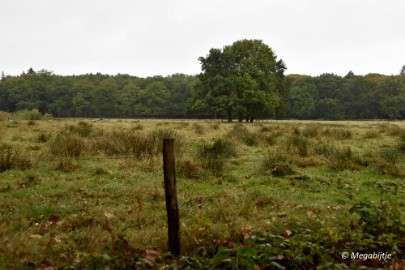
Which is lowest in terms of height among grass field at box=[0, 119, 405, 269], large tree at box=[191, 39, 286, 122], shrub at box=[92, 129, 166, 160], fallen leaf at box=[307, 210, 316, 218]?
fallen leaf at box=[307, 210, 316, 218]

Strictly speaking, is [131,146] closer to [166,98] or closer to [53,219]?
[53,219]

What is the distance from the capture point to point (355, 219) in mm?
6508

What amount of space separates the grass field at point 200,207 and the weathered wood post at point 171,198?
0.79ft

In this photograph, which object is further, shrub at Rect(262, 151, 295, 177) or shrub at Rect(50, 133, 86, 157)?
shrub at Rect(50, 133, 86, 157)

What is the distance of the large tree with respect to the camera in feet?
163

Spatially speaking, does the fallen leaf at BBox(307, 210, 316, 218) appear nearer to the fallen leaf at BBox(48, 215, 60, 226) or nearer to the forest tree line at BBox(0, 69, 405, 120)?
the fallen leaf at BBox(48, 215, 60, 226)

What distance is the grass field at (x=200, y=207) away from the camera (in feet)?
15.5

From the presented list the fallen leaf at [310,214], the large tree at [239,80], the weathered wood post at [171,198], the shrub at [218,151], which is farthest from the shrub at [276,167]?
the large tree at [239,80]

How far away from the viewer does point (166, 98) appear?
94.2 metres

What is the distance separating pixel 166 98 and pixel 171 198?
3551 inches

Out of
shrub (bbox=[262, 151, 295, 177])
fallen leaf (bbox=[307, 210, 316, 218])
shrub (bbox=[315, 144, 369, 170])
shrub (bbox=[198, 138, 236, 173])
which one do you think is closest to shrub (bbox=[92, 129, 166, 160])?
shrub (bbox=[198, 138, 236, 173])

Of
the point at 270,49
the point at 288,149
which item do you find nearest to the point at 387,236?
the point at 288,149

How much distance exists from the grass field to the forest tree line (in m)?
73.3

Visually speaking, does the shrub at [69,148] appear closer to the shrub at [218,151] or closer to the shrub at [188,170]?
the shrub at [218,151]
